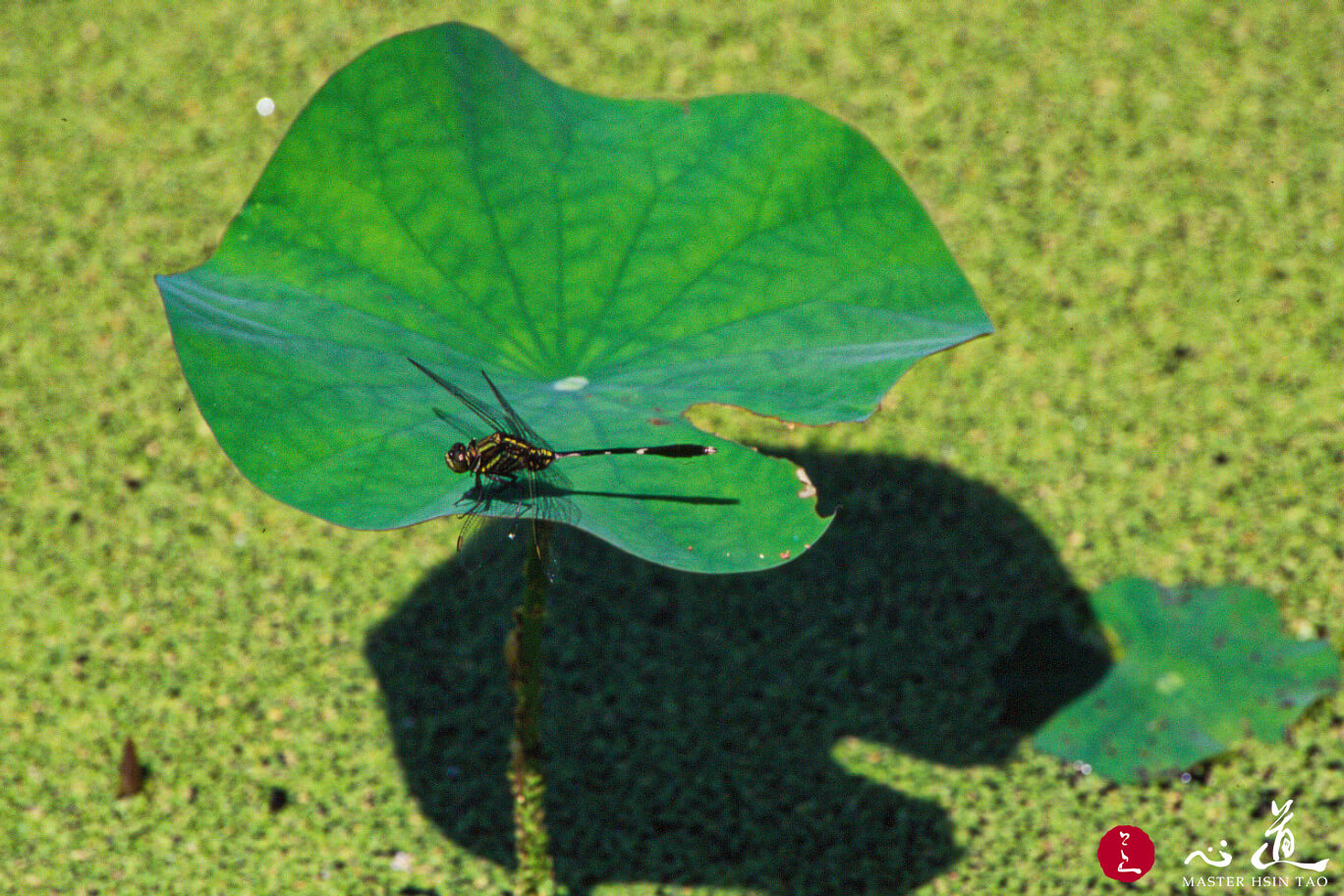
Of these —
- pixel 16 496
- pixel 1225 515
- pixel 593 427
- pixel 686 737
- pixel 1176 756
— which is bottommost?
pixel 1176 756

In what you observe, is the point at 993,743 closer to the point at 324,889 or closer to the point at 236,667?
the point at 324,889

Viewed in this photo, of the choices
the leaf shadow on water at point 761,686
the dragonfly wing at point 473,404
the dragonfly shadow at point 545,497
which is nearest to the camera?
the dragonfly shadow at point 545,497

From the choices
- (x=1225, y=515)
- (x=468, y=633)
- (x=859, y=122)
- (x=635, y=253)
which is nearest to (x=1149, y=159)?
(x=859, y=122)

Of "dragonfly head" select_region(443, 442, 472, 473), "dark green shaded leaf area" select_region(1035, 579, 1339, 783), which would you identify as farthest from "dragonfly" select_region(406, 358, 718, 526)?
"dark green shaded leaf area" select_region(1035, 579, 1339, 783)

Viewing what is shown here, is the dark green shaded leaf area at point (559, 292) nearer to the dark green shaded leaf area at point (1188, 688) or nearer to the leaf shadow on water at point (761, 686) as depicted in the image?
the leaf shadow on water at point (761, 686)

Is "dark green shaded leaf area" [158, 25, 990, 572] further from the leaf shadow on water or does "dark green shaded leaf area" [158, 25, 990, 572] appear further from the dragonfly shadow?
the leaf shadow on water

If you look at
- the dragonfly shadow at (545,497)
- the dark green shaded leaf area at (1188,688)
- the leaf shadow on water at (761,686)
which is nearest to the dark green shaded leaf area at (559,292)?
the dragonfly shadow at (545,497)

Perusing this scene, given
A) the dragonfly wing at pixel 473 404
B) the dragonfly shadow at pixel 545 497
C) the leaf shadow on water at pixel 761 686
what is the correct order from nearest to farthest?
the dragonfly shadow at pixel 545 497, the dragonfly wing at pixel 473 404, the leaf shadow on water at pixel 761 686
